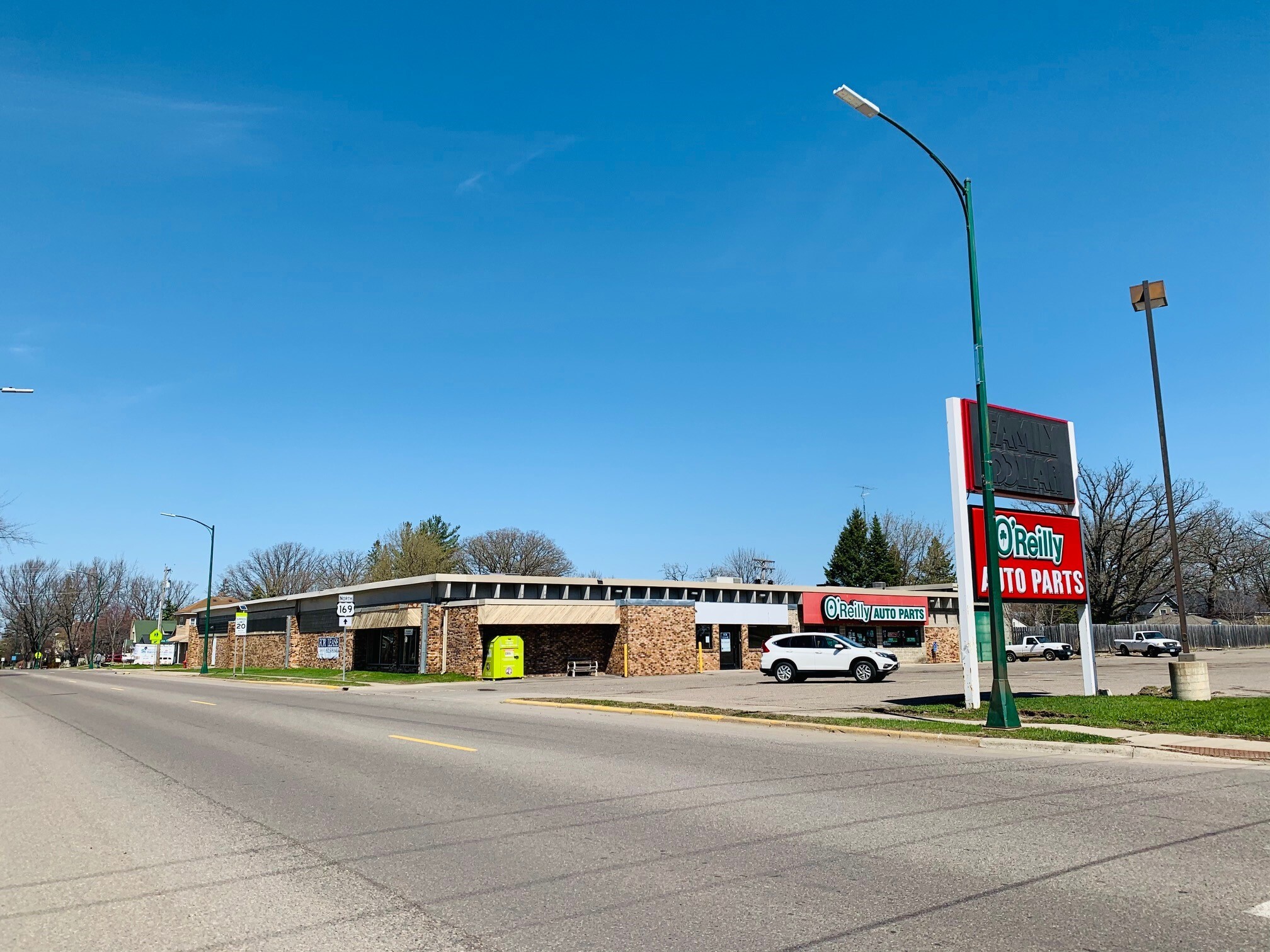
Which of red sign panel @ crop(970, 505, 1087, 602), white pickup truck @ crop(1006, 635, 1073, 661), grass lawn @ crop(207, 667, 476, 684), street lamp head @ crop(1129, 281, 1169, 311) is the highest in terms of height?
street lamp head @ crop(1129, 281, 1169, 311)

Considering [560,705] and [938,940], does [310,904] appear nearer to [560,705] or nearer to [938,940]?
[938,940]

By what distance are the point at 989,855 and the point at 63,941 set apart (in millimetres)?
5634

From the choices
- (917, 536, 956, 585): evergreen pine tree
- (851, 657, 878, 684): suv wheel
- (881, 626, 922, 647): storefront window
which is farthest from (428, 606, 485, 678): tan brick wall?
(917, 536, 956, 585): evergreen pine tree

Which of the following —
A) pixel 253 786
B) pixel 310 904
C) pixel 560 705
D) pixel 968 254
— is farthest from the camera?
pixel 560 705

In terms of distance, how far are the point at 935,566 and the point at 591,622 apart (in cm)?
5995

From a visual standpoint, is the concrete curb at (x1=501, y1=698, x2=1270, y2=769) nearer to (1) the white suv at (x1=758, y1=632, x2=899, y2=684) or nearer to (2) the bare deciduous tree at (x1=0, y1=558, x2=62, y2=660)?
(1) the white suv at (x1=758, y1=632, x2=899, y2=684)

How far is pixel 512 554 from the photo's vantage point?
292 ft

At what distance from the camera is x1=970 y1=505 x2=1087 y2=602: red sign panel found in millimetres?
18625

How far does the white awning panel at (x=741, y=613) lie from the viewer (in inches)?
1762

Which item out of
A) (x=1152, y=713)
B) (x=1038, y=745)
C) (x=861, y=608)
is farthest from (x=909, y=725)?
(x=861, y=608)

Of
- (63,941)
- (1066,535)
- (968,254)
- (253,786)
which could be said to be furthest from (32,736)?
(1066,535)

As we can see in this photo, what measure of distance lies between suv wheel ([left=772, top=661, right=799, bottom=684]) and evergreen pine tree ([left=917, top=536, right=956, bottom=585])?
204 ft

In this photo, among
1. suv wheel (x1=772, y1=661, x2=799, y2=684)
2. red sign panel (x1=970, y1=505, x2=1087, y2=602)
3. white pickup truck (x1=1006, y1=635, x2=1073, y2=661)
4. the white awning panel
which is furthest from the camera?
white pickup truck (x1=1006, y1=635, x2=1073, y2=661)

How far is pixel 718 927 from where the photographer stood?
4.83 m
